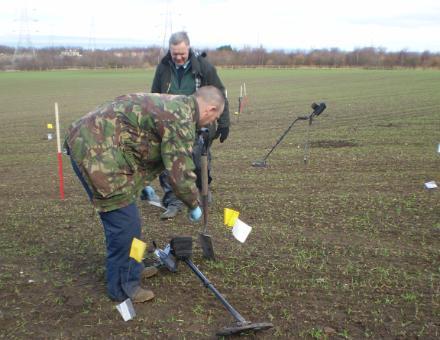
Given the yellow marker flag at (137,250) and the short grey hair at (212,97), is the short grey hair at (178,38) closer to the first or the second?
the short grey hair at (212,97)

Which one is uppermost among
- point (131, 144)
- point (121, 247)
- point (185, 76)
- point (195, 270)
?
point (185, 76)

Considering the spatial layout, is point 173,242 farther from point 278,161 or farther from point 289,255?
point 278,161

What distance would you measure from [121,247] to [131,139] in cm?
94

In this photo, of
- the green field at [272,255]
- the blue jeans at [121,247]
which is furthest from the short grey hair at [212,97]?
the green field at [272,255]

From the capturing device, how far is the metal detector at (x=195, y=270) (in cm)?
371

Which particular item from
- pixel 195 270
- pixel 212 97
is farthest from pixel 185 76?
pixel 195 270

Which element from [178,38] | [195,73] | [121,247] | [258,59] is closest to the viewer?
[121,247]

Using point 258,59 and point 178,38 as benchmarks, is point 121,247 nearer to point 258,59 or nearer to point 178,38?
point 178,38

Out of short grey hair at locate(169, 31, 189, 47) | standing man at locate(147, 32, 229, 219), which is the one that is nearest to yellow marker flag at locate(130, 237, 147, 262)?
standing man at locate(147, 32, 229, 219)

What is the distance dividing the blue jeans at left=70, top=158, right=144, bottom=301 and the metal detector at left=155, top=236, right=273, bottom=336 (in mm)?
402

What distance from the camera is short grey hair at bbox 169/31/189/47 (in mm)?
5770

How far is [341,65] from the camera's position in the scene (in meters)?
84.4

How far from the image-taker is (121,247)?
407 centimetres

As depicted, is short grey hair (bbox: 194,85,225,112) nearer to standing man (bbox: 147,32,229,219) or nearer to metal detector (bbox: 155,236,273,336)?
metal detector (bbox: 155,236,273,336)
